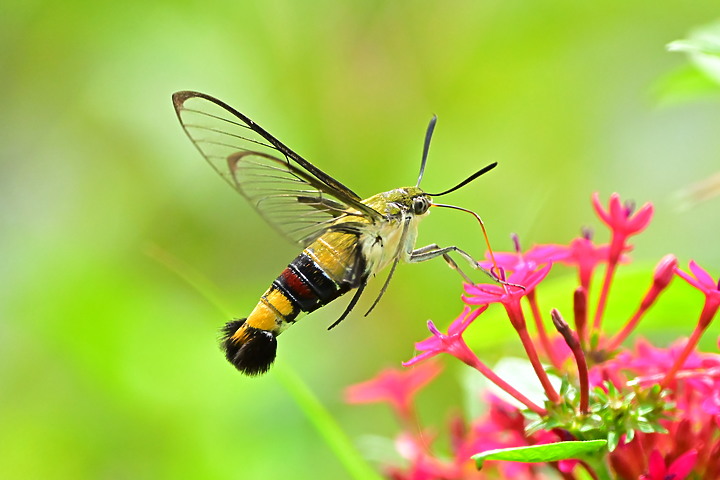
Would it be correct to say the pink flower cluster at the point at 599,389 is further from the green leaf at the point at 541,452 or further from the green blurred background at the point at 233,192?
the green blurred background at the point at 233,192

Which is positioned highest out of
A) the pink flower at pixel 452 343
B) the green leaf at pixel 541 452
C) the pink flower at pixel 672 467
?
the pink flower at pixel 452 343

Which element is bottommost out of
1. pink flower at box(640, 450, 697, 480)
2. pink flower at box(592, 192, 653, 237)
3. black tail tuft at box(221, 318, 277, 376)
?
pink flower at box(640, 450, 697, 480)

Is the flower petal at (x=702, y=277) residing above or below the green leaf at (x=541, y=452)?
above

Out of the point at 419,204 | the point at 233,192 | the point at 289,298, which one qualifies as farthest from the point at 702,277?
the point at 233,192

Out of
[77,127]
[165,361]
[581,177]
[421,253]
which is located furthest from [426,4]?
[421,253]

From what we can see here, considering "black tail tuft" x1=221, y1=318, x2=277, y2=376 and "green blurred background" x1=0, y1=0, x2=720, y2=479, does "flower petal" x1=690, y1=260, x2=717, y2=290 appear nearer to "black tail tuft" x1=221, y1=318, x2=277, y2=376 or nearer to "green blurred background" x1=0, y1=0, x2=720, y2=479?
"black tail tuft" x1=221, y1=318, x2=277, y2=376

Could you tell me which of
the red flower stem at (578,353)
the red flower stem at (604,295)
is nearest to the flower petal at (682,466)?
the red flower stem at (578,353)

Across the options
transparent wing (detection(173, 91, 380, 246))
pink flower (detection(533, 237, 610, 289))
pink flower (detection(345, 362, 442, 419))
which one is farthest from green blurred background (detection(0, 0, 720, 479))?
pink flower (detection(533, 237, 610, 289))
